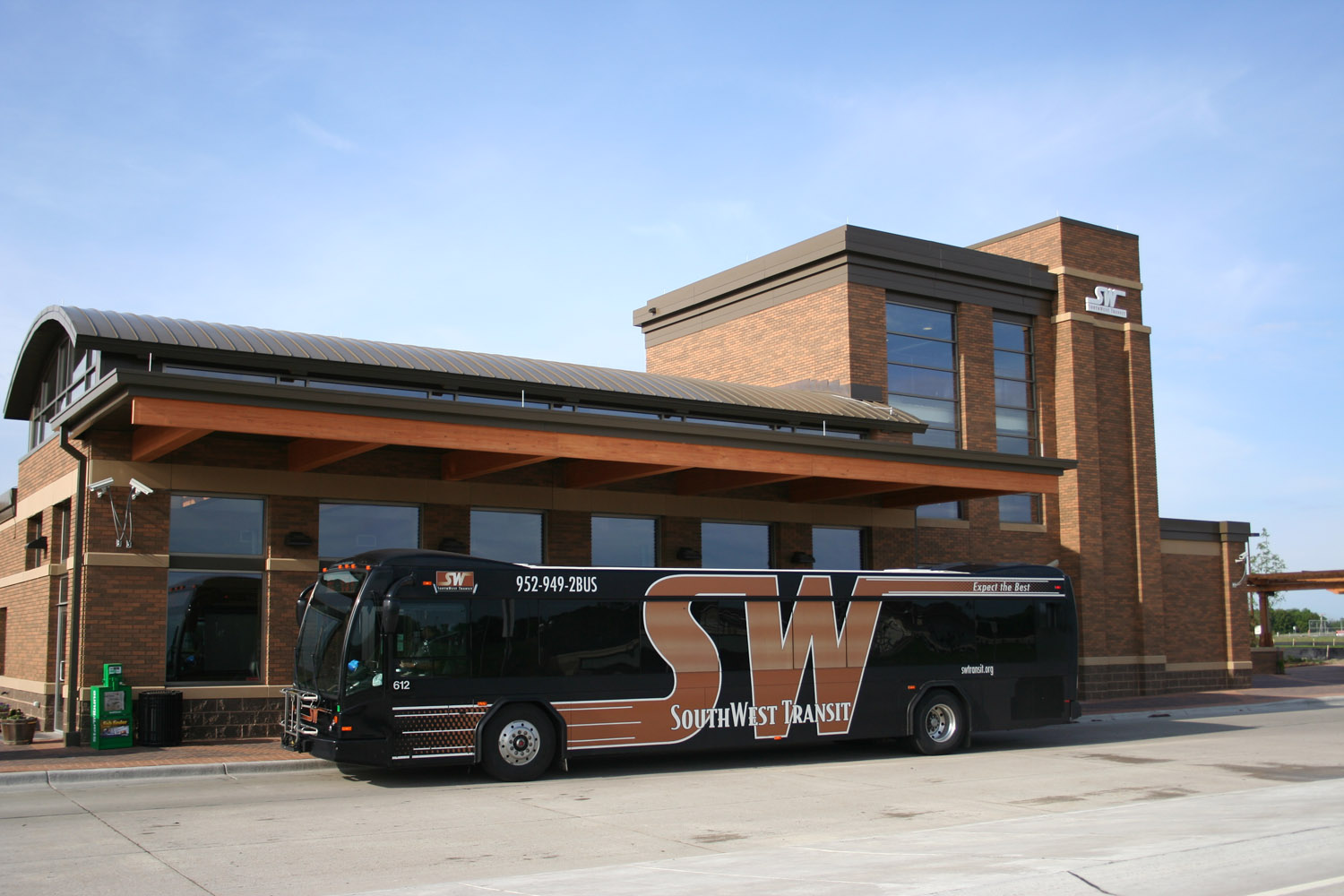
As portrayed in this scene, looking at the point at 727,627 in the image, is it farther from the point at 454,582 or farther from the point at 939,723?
the point at 939,723

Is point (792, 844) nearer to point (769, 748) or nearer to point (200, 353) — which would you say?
Result: point (769, 748)

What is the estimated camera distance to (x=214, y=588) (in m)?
17.2

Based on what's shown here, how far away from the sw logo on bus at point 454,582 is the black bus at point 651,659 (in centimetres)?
2

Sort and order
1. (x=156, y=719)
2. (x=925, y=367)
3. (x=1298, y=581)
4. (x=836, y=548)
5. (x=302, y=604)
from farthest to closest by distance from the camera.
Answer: (x=1298, y=581), (x=925, y=367), (x=836, y=548), (x=156, y=719), (x=302, y=604)

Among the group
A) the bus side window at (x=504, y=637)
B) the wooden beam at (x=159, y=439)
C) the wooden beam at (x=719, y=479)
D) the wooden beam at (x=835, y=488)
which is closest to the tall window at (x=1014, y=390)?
the wooden beam at (x=835, y=488)

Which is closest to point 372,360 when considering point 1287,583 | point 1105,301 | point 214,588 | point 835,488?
point 214,588

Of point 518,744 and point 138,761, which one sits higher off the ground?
point 518,744

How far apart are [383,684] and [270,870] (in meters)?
4.88

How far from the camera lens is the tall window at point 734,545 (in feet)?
72.6

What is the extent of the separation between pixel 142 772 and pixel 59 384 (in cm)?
921

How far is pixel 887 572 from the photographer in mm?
17547

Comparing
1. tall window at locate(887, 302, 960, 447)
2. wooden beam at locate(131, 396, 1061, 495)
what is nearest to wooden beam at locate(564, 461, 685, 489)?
wooden beam at locate(131, 396, 1061, 495)

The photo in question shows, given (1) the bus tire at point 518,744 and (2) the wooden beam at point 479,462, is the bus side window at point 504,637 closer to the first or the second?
(1) the bus tire at point 518,744

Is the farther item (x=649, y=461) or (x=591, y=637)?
(x=649, y=461)
